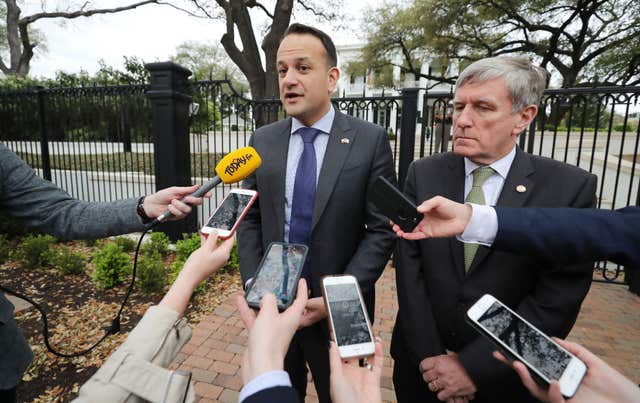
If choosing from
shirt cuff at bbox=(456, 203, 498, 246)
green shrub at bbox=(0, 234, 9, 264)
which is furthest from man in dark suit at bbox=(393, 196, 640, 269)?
green shrub at bbox=(0, 234, 9, 264)

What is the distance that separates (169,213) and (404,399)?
5.17 feet

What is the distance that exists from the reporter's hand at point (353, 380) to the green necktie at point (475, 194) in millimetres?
835

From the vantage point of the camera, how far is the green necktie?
1723 mm

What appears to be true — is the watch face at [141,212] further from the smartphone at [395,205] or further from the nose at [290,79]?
the smartphone at [395,205]

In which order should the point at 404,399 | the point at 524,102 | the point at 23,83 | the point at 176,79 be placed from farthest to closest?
the point at 23,83 < the point at 176,79 < the point at 404,399 < the point at 524,102

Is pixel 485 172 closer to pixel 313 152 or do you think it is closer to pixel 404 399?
pixel 313 152

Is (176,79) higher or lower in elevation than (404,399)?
higher

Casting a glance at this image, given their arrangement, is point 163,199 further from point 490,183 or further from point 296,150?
point 490,183

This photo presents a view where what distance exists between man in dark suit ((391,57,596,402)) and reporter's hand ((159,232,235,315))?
103 cm

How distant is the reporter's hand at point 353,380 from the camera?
0.91 meters

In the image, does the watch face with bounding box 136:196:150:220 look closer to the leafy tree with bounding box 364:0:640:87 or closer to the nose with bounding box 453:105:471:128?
the nose with bounding box 453:105:471:128

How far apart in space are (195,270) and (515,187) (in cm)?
147

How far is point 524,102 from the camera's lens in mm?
1670

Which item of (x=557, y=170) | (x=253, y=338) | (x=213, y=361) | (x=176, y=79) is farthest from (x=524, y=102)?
(x=176, y=79)
